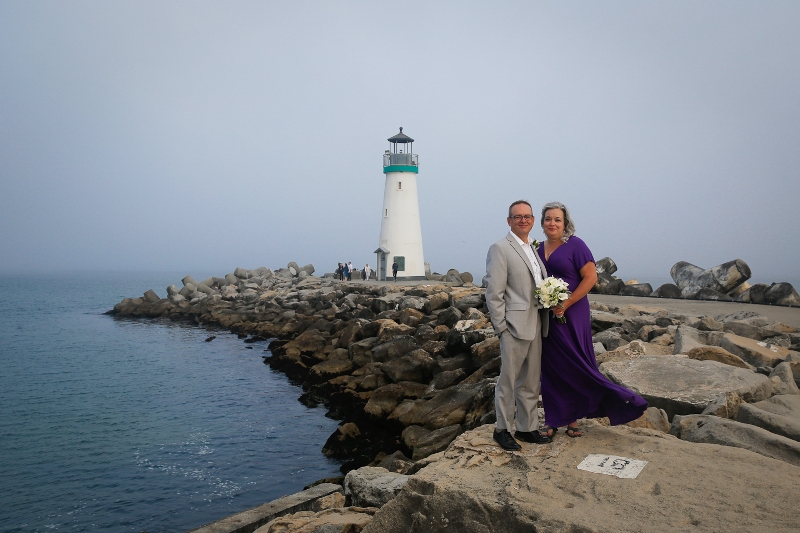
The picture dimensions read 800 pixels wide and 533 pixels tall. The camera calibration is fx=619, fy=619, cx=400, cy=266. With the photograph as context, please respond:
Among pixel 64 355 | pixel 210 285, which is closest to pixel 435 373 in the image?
pixel 64 355

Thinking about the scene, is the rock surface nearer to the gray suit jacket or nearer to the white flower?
the gray suit jacket

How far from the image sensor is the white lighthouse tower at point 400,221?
3434cm

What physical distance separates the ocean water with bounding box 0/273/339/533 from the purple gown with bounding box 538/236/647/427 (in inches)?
239

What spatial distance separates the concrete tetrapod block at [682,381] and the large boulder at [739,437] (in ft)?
2.32

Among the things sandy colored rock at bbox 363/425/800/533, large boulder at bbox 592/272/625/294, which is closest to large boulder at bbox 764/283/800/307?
large boulder at bbox 592/272/625/294

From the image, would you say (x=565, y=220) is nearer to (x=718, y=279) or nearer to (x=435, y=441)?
(x=435, y=441)

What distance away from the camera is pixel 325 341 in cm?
1939

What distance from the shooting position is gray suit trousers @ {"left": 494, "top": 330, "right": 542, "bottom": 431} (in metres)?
4.65

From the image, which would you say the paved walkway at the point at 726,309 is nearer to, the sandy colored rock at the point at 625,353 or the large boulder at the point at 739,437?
the sandy colored rock at the point at 625,353

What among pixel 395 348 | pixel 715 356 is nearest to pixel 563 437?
pixel 715 356

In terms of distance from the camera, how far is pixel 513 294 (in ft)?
15.4

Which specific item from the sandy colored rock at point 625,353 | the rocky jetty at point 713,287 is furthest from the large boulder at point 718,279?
the sandy colored rock at point 625,353

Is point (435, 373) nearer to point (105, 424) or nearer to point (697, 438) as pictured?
point (697, 438)

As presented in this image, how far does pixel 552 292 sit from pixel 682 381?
3179 mm
